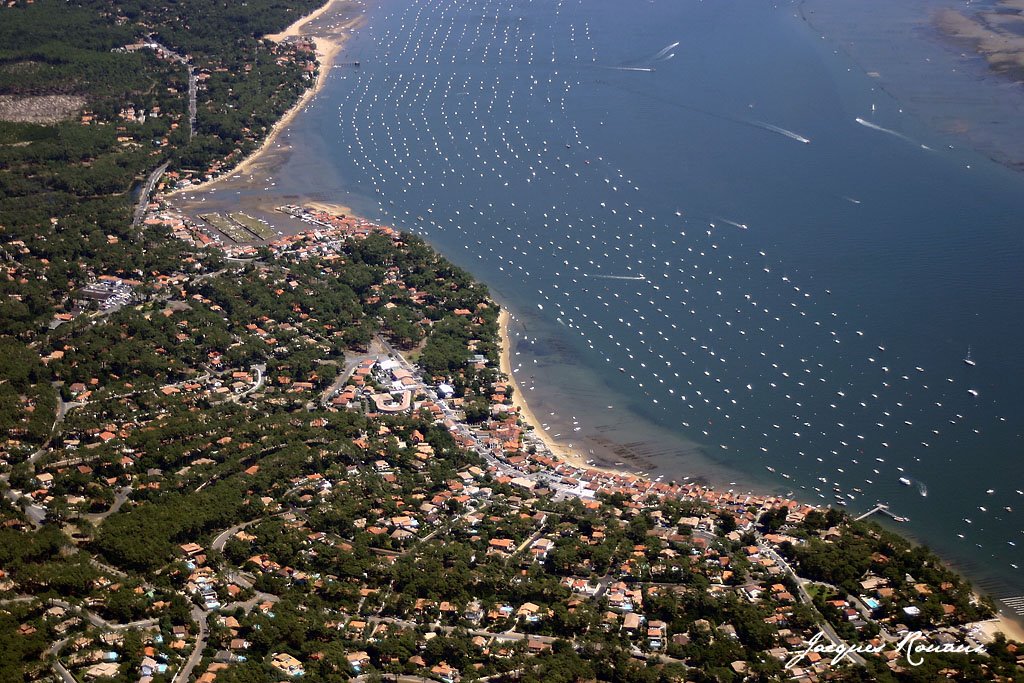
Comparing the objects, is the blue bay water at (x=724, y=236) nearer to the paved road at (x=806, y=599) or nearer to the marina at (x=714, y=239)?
the marina at (x=714, y=239)

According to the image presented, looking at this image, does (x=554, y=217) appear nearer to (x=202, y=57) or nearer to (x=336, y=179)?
(x=336, y=179)

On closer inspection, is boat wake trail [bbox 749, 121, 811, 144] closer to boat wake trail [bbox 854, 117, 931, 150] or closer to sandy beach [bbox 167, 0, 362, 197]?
boat wake trail [bbox 854, 117, 931, 150]

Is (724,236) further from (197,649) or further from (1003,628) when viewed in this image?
(197,649)

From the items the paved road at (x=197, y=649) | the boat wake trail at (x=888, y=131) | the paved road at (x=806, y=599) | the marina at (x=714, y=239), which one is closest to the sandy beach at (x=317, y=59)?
the marina at (x=714, y=239)

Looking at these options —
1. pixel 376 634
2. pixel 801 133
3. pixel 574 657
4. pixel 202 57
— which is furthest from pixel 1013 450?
pixel 202 57

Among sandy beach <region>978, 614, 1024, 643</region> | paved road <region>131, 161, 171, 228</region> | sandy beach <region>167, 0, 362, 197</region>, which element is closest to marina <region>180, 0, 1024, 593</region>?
sandy beach <region>167, 0, 362, 197</region>

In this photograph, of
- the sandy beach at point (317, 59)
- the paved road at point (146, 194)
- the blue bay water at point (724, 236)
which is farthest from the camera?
the sandy beach at point (317, 59)

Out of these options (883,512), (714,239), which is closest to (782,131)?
(714,239)
